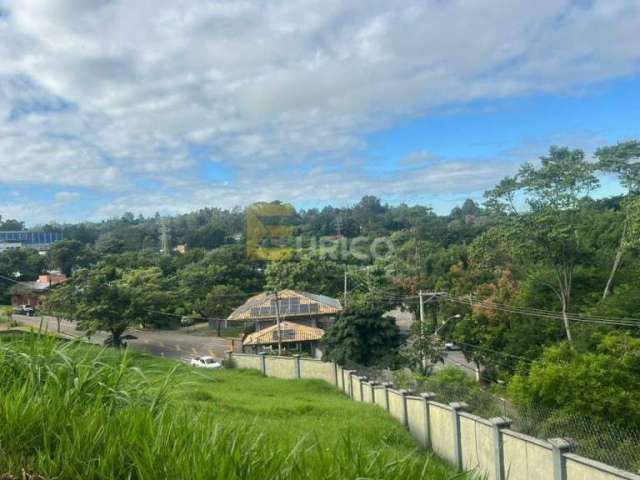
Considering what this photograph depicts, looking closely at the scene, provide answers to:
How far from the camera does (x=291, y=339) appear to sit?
36.9 m

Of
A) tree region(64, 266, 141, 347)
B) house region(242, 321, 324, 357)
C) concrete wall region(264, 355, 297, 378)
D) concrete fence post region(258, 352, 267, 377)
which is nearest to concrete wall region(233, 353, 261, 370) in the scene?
concrete fence post region(258, 352, 267, 377)

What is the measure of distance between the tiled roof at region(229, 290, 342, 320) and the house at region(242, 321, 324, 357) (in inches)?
89.5

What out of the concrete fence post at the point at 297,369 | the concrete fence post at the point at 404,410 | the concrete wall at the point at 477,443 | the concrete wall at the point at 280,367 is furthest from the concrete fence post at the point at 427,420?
the concrete wall at the point at 280,367

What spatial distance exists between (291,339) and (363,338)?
1559 cm

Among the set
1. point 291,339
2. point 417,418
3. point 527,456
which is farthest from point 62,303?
point 527,456

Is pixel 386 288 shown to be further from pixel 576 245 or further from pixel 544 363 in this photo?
pixel 544 363

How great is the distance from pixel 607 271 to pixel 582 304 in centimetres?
196

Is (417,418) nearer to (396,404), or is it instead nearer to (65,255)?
(396,404)

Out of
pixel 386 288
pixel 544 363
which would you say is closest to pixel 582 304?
pixel 544 363

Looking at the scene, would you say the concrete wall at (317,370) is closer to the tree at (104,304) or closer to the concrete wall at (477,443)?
the tree at (104,304)

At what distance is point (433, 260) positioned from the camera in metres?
44.1

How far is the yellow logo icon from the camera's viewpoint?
2199 inches

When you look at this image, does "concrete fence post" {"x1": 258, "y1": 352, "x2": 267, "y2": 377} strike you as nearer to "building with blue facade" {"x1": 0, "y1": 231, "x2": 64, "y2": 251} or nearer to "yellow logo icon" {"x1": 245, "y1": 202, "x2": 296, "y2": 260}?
"yellow logo icon" {"x1": 245, "y1": 202, "x2": 296, "y2": 260}

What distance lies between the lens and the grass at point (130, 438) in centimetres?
255
